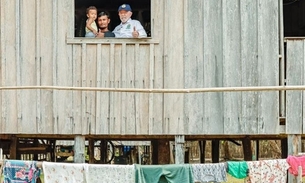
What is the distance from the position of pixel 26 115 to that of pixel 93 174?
1.56 m

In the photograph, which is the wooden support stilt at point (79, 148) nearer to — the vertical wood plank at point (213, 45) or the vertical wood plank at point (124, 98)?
the vertical wood plank at point (124, 98)

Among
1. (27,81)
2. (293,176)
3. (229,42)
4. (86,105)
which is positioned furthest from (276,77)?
(27,81)

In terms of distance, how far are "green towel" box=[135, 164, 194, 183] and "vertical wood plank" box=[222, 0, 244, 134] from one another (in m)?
1.10

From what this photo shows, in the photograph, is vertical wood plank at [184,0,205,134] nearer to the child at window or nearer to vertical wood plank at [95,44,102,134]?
vertical wood plank at [95,44,102,134]

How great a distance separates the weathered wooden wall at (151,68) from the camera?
35.3 ft

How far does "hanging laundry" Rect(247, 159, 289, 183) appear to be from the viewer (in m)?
10.3

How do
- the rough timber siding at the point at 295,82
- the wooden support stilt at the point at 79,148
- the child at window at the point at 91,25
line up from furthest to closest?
the child at window at the point at 91,25
the wooden support stilt at the point at 79,148
the rough timber siding at the point at 295,82

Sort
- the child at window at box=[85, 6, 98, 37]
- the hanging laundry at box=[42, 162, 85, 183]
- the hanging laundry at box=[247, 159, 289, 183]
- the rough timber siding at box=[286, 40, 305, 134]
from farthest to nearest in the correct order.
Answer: the child at window at box=[85, 6, 98, 37] → the rough timber siding at box=[286, 40, 305, 134] → the hanging laundry at box=[247, 159, 289, 183] → the hanging laundry at box=[42, 162, 85, 183]

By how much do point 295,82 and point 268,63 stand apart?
1.74 feet

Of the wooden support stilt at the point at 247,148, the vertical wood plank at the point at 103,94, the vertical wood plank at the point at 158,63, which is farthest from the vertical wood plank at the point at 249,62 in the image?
the wooden support stilt at the point at 247,148

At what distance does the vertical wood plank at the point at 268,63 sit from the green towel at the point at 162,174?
1.51m

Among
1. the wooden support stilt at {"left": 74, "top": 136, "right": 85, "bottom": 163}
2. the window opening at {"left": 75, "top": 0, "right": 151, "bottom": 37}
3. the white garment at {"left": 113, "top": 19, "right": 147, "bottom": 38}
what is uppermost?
the window opening at {"left": 75, "top": 0, "right": 151, "bottom": 37}

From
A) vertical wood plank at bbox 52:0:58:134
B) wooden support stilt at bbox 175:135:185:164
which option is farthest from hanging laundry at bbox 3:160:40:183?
wooden support stilt at bbox 175:135:185:164

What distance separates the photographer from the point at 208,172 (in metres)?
10.3
